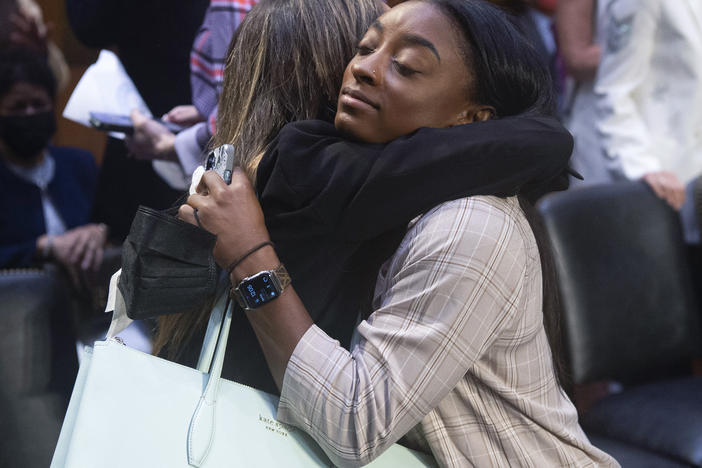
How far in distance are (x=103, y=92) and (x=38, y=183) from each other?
28cm

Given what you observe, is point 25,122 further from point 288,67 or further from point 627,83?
point 627,83

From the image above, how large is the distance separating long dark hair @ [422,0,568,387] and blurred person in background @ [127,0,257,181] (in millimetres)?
725

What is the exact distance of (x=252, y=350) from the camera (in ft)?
3.79

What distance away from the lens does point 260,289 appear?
3.23 feet

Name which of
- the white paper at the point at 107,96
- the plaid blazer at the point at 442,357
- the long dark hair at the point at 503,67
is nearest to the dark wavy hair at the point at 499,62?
the long dark hair at the point at 503,67

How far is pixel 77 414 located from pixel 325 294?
386 millimetres

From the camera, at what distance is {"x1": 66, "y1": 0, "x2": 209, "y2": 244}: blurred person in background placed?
1710mm

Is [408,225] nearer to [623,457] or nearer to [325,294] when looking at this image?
[325,294]

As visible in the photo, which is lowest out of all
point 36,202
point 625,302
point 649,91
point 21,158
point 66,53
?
point 625,302

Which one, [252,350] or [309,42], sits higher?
[309,42]

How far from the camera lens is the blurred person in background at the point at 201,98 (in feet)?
5.54

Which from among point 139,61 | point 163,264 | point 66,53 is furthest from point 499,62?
point 66,53

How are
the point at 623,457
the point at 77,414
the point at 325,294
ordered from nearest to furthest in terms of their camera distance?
the point at 77,414, the point at 325,294, the point at 623,457

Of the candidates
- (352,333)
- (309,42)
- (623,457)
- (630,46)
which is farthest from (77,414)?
(630,46)
